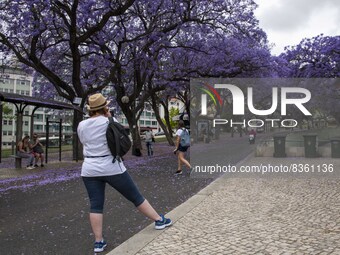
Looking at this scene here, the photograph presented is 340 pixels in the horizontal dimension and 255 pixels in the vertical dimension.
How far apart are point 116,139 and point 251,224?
247 cm

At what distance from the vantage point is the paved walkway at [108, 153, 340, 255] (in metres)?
4.31

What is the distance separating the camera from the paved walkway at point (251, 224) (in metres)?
4.31

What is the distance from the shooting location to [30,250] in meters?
4.51

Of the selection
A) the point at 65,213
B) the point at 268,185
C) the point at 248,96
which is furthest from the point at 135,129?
the point at 65,213

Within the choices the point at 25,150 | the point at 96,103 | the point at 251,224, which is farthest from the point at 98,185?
the point at 25,150

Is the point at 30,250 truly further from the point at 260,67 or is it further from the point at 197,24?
the point at 260,67

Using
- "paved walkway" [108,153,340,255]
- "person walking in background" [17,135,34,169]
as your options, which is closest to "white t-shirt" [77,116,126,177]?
"paved walkway" [108,153,340,255]

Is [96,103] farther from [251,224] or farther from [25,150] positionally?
[25,150]

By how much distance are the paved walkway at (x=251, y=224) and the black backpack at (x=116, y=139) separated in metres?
1.09

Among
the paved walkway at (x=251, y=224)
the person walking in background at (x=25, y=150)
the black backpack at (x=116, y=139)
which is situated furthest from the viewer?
the person walking in background at (x=25, y=150)

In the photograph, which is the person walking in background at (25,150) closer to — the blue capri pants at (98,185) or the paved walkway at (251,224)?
the paved walkway at (251,224)

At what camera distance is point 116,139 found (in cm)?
414

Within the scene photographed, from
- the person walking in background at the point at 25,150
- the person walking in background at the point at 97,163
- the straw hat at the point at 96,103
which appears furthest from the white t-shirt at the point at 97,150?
the person walking in background at the point at 25,150

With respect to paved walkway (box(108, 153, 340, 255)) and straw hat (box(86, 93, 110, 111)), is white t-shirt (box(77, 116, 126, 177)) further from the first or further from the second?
paved walkway (box(108, 153, 340, 255))
